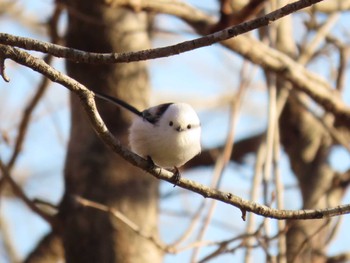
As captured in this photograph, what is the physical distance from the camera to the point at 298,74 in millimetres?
2738

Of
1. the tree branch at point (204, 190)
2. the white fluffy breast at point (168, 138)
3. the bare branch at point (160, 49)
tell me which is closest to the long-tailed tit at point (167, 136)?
the white fluffy breast at point (168, 138)

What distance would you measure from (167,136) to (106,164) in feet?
2.26

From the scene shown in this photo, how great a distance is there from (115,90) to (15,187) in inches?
19.8

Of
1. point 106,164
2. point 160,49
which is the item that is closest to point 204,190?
point 160,49

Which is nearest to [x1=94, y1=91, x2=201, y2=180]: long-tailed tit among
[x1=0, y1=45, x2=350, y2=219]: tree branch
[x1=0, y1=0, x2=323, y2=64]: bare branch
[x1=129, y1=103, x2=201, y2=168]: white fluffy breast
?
[x1=129, y1=103, x2=201, y2=168]: white fluffy breast

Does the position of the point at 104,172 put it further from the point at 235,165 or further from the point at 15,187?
the point at 235,165

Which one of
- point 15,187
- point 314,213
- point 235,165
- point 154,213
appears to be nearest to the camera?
point 314,213

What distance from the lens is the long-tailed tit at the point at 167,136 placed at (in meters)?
1.90

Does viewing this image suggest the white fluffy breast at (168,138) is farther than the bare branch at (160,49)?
Yes

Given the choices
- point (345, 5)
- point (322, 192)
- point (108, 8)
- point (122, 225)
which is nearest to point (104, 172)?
point (122, 225)

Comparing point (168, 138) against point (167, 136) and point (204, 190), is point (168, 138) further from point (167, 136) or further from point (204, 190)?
point (204, 190)

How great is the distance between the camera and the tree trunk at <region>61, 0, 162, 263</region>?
2463 mm

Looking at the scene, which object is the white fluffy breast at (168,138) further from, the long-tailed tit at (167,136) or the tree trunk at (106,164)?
the tree trunk at (106,164)

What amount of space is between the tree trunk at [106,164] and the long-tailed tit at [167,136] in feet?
1.96
